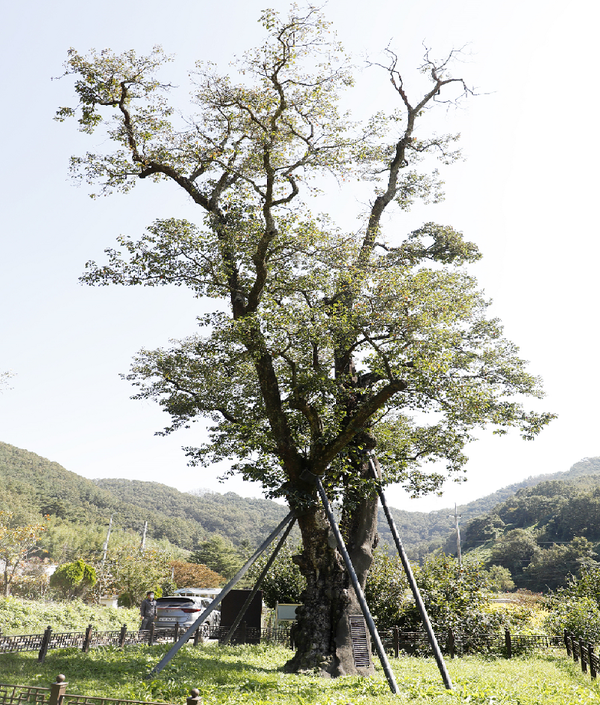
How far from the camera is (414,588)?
9.98m

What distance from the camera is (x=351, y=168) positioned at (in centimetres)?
1197

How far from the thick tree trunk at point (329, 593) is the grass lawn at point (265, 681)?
0.70 metres

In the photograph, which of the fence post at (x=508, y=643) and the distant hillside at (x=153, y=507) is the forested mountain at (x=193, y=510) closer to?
the distant hillside at (x=153, y=507)

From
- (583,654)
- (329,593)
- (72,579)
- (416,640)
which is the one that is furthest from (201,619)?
(72,579)

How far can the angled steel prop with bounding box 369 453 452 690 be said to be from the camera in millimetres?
8969

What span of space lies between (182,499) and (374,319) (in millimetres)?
103899

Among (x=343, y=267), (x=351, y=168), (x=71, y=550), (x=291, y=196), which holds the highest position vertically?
(x=351, y=168)

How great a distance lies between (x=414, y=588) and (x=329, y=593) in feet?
7.19

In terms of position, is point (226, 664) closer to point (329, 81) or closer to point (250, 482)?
point (250, 482)

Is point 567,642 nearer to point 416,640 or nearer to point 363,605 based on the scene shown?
point 416,640

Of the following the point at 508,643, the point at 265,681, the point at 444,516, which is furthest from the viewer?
the point at 444,516

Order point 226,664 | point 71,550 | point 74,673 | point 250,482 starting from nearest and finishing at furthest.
Result: point 74,673, point 226,664, point 250,482, point 71,550

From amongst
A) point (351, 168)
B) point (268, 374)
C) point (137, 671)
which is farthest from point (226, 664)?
point (351, 168)

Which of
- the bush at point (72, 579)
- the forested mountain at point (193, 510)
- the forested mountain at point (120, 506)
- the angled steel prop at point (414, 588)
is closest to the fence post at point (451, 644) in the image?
the angled steel prop at point (414, 588)
